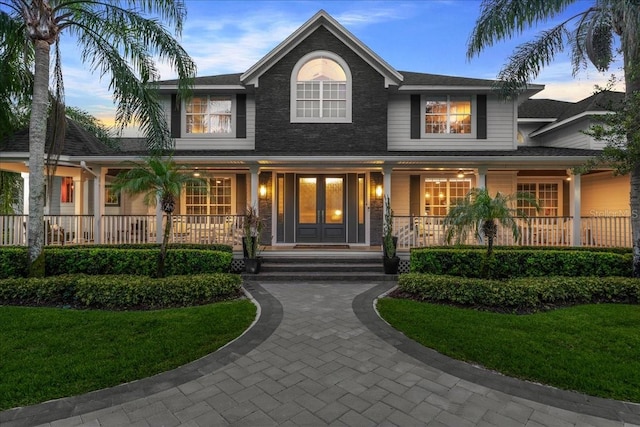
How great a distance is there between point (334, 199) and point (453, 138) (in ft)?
16.4

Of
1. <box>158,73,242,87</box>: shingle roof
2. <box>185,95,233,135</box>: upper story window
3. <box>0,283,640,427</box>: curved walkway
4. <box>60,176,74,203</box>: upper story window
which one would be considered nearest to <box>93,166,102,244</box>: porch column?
<box>185,95,233,135</box>: upper story window

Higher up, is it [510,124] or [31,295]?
[510,124]

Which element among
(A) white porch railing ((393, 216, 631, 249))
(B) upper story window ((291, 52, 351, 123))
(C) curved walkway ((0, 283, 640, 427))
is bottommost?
(C) curved walkway ((0, 283, 640, 427))

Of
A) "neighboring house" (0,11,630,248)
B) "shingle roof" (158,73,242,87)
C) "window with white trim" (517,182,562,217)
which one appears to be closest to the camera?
"neighboring house" (0,11,630,248)

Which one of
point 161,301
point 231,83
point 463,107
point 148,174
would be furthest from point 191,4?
point 463,107

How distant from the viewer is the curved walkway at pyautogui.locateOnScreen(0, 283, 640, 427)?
113 inches

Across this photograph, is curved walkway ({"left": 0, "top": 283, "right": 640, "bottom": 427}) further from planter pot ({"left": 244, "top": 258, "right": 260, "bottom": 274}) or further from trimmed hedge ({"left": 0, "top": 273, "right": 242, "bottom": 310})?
planter pot ({"left": 244, "top": 258, "right": 260, "bottom": 274})

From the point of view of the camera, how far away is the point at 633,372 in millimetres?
3652

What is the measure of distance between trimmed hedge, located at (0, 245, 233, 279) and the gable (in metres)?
6.62

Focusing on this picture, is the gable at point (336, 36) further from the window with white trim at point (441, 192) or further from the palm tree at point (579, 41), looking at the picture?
the window with white trim at point (441, 192)

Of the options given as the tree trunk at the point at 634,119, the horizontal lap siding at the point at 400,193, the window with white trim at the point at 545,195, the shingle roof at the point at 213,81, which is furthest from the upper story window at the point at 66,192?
the tree trunk at the point at 634,119

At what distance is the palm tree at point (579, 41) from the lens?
23.0 ft

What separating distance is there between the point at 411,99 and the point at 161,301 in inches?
414

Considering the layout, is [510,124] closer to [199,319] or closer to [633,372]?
[633,372]
